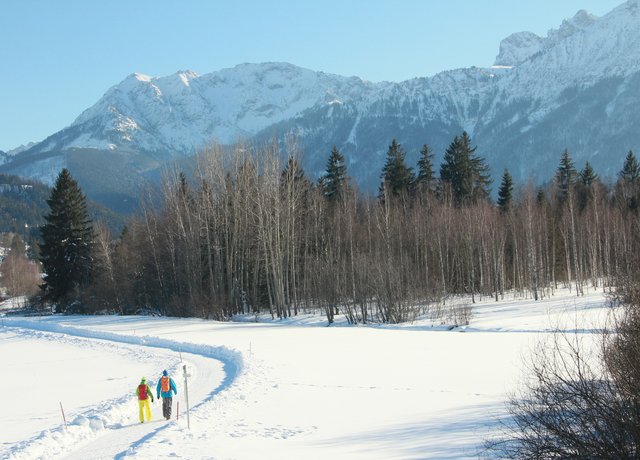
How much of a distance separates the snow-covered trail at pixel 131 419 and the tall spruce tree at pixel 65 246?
31010 millimetres

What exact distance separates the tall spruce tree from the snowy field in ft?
72.4

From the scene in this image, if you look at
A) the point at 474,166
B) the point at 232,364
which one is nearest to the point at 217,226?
the point at 232,364

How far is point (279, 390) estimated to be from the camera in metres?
17.5

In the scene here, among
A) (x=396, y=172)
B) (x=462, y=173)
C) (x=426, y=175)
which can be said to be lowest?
(x=462, y=173)

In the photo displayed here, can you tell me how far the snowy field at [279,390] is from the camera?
12.0 meters

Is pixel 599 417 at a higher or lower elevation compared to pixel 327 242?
lower

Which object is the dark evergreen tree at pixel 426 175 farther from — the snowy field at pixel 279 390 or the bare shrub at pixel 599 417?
the bare shrub at pixel 599 417

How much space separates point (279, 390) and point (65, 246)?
45.7m

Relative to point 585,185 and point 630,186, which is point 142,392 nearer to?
point 585,185

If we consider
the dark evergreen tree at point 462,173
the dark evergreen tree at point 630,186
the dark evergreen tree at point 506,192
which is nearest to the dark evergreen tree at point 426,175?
the dark evergreen tree at point 462,173

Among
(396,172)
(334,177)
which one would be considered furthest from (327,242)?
(396,172)

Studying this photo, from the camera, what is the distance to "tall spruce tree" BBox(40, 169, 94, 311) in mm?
56219

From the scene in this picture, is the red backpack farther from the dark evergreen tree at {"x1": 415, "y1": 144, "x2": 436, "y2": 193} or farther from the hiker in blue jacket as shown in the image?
the dark evergreen tree at {"x1": 415, "y1": 144, "x2": 436, "y2": 193}

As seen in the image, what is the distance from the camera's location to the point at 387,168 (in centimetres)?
5944
